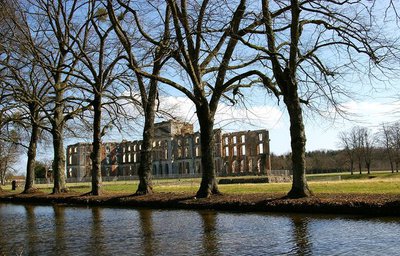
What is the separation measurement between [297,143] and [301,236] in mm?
5212

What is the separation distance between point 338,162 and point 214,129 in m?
65.2

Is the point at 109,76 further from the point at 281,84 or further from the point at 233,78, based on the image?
the point at 281,84

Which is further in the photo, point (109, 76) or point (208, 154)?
point (109, 76)

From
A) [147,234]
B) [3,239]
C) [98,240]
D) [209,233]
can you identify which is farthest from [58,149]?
[209,233]

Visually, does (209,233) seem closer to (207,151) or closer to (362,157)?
(207,151)

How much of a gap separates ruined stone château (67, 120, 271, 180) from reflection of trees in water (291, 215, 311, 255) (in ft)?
155

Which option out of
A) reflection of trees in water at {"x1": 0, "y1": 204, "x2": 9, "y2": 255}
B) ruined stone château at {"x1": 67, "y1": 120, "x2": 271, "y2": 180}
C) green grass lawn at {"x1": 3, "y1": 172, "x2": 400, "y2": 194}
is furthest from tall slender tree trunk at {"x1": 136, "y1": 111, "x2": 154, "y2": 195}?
ruined stone château at {"x1": 67, "y1": 120, "x2": 271, "y2": 180}

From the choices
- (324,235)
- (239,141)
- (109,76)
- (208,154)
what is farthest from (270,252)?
(239,141)

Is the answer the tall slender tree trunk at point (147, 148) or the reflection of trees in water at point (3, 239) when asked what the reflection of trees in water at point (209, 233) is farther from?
the tall slender tree trunk at point (147, 148)

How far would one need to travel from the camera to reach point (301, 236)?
7.59 meters

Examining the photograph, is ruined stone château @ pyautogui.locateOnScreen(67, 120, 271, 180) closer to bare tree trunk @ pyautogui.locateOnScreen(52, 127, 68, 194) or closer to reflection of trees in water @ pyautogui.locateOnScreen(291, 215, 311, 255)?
bare tree trunk @ pyautogui.locateOnScreen(52, 127, 68, 194)

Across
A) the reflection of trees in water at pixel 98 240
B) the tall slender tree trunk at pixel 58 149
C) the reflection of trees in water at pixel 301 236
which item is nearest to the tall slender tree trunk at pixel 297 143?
the reflection of trees in water at pixel 301 236

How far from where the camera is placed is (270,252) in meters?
6.37

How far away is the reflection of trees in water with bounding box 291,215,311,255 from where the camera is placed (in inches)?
252
